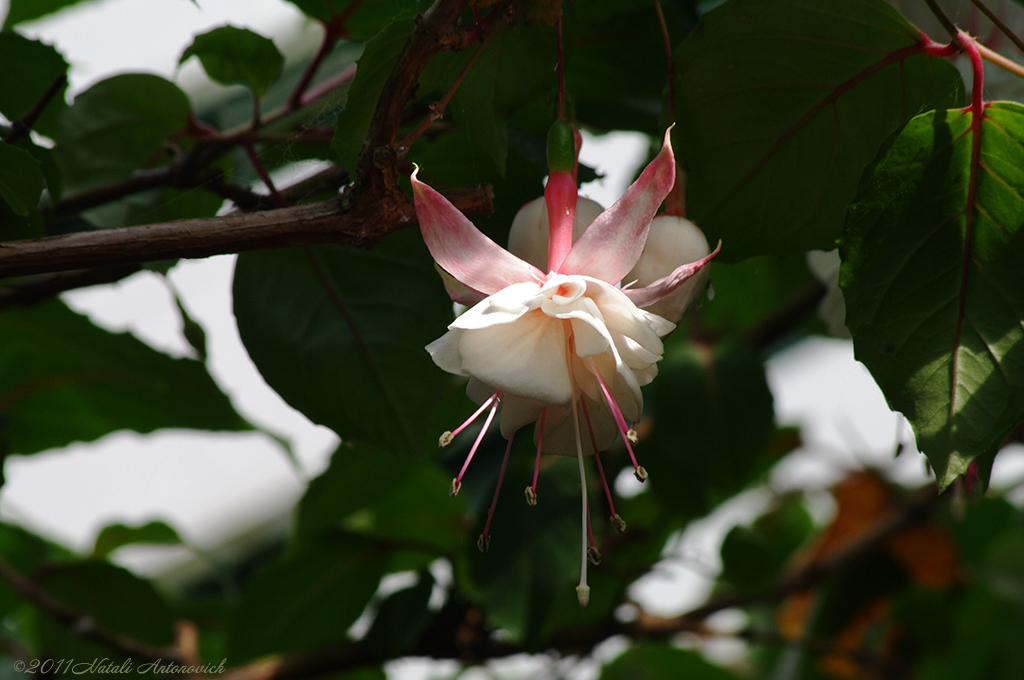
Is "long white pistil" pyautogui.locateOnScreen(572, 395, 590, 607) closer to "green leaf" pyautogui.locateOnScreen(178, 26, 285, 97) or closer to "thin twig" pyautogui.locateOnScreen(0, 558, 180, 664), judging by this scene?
"green leaf" pyautogui.locateOnScreen(178, 26, 285, 97)

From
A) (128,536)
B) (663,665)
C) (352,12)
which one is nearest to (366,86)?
(352,12)

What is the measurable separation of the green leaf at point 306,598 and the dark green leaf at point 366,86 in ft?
1.45

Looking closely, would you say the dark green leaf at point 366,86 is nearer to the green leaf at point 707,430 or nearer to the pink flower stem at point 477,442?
the pink flower stem at point 477,442

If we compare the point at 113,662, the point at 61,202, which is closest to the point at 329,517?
the point at 113,662

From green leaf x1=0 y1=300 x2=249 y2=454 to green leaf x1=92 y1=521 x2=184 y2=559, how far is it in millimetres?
128

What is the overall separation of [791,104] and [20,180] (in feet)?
1.08

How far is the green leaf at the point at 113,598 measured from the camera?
706 mm

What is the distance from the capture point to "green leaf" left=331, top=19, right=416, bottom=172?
1.10 ft

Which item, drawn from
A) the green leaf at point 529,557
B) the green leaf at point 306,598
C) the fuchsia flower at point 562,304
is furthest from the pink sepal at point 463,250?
the green leaf at point 306,598

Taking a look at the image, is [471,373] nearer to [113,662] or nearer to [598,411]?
[598,411]

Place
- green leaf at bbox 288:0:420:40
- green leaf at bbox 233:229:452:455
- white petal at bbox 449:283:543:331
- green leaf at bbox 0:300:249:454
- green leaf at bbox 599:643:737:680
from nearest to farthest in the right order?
white petal at bbox 449:283:543:331 < green leaf at bbox 233:229:452:455 < green leaf at bbox 288:0:420:40 < green leaf at bbox 0:300:249:454 < green leaf at bbox 599:643:737:680

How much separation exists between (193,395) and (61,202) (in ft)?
0.65

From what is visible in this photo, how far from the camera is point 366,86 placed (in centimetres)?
34

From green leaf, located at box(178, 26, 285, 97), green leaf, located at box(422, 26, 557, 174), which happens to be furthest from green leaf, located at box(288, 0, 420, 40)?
green leaf, located at box(422, 26, 557, 174)
